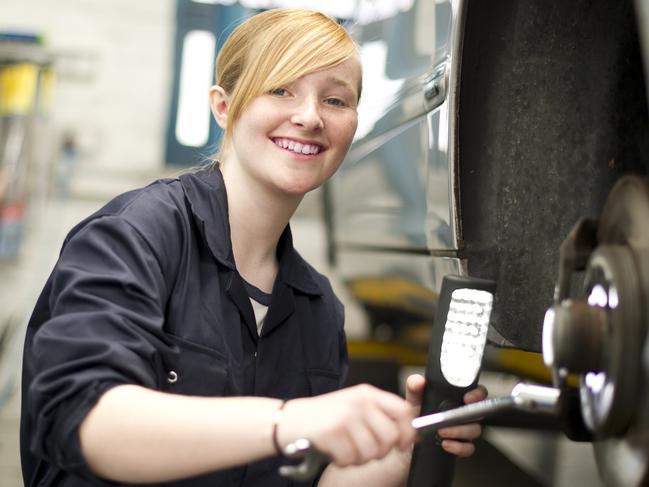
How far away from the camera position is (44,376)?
84 centimetres

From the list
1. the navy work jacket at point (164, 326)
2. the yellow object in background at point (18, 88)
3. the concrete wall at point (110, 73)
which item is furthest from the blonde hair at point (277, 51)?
the concrete wall at point (110, 73)

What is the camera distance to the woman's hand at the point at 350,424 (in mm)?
735

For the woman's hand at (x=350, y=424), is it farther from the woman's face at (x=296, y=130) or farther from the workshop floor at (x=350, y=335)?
the workshop floor at (x=350, y=335)

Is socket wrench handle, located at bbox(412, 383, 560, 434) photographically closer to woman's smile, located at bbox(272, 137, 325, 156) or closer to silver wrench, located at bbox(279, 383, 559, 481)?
silver wrench, located at bbox(279, 383, 559, 481)

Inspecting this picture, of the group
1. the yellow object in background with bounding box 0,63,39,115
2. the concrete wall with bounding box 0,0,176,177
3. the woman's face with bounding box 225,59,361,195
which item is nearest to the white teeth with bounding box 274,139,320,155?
the woman's face with bounding box 225,59,361,195

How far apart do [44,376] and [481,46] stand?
65cm

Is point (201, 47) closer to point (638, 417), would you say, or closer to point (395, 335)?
point (395, 335)

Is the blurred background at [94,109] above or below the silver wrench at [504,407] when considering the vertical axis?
above

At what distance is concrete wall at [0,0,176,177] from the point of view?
429cm

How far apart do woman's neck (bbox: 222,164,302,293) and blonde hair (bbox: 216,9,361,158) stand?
0.08 meters

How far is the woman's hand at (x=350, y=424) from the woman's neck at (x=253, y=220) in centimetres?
43

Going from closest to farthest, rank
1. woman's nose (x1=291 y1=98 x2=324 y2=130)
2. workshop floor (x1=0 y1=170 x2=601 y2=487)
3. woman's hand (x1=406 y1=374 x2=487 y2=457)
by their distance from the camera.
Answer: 1. woman's hand (x1=406 y1=374 x2=487 y2=457)
2. woman's nose (x1=291 y1=98 x2=324 y2=130)
3. workshop floor (x1=0 y1=170 x2=601 y2=487)

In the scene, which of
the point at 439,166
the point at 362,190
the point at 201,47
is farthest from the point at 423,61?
the point at 201,47

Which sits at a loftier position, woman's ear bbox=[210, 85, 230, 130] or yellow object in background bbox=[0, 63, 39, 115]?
yellow object in background bbox=[0, 63, 39, 115]
